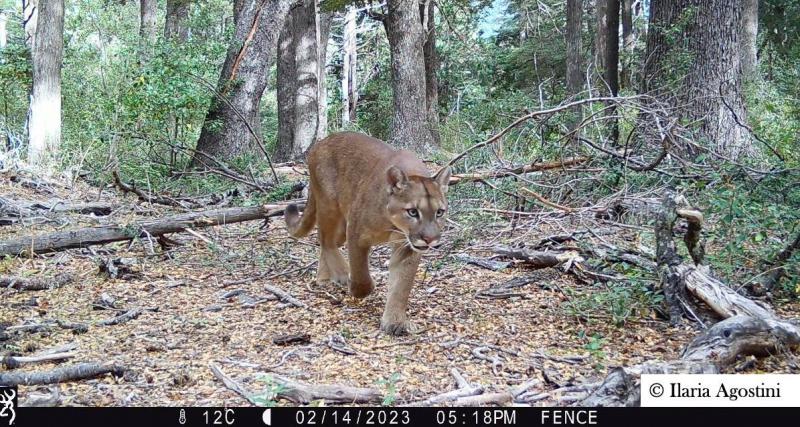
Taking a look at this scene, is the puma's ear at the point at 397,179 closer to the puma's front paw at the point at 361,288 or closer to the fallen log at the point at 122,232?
the puma's front paw at the point at 361,288

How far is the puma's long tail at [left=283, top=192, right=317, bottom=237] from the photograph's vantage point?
6.54 m

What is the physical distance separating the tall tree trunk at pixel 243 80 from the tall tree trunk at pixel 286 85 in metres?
5.19

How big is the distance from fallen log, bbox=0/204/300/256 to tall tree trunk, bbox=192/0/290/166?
5.43 metres

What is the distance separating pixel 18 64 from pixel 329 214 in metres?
12.6

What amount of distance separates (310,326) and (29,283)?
254 centimetres

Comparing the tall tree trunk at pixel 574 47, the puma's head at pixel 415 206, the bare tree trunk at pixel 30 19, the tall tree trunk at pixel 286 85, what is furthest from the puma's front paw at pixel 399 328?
the tall tree trunk at pixel 574 47

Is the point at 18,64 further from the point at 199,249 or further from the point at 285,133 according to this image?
the point at 199,249

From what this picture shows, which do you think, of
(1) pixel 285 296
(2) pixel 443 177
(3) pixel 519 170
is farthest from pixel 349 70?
(2) pixel 443 177

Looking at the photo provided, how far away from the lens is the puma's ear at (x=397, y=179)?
5.15 m

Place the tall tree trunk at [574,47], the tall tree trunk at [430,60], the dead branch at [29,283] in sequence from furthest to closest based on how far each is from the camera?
1. the tall tree trunk at [430,60]
2. the tall tree trunk at [574,47]
3. the dead branch at [29,283]

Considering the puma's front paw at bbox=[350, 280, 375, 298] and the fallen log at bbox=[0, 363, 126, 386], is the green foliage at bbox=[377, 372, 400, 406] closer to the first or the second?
the fallen log at bbox=[0, 363, 126, 386]
